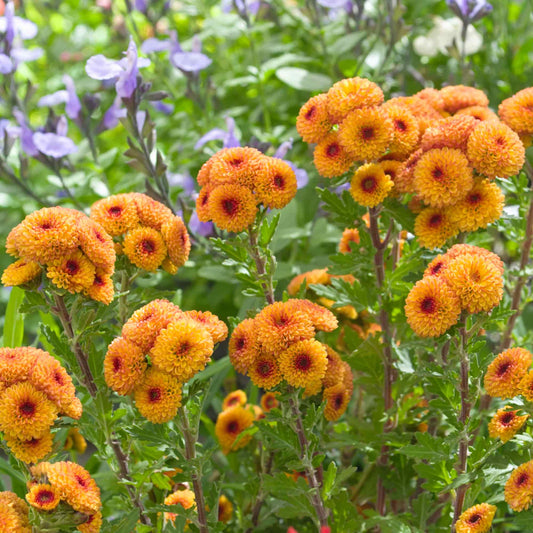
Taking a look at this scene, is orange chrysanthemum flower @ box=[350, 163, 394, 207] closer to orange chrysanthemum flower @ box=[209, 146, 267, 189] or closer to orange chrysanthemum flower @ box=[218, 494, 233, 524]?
orange chrysanthemum flower @ box=[209, 146, 267, 189]

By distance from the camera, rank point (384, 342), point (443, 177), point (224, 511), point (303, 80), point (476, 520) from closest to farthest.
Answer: point (476, 520) → point (443, 177) → point (384, 342) → point (224, 511) → point (303, 80)

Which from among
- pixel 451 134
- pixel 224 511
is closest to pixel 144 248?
pixel 451 134

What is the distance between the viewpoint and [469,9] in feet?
7.06

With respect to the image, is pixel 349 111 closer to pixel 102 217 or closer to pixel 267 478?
pixel 102 217

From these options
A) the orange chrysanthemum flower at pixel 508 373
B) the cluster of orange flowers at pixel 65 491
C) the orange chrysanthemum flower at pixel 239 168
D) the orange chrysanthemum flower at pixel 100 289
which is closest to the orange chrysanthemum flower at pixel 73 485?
the cluster of orange flowers at pixel 65 491

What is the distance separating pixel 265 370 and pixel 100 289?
29 centimetres

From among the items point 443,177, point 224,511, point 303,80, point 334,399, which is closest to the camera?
point 443,177

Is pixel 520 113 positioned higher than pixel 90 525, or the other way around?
pixel 520 113

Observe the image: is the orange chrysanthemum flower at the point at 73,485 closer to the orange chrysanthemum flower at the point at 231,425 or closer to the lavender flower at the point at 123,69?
the orange chrysanthemum flower at the point at 231,425

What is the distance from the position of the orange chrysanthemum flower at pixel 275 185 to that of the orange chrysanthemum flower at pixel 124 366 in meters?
0.34

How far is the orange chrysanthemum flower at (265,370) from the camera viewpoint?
1.23 m

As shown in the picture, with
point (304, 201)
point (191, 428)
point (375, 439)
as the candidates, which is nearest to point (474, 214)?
point (375, 439)

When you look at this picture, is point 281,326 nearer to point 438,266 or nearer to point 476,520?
point 438,266

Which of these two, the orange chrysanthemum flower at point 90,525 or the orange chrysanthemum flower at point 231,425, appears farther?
the orange chrysanthemum flower at point 231,425
